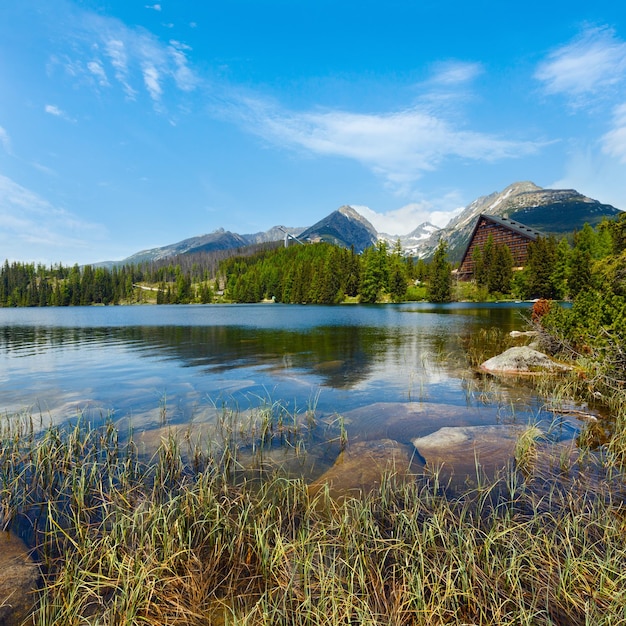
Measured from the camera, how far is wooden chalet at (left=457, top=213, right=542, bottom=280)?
506ft

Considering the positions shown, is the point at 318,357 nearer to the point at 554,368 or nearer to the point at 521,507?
the point at 554,368

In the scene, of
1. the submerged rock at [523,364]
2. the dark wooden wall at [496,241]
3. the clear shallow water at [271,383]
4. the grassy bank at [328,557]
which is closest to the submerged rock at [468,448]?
the grassy bank at [328,557]

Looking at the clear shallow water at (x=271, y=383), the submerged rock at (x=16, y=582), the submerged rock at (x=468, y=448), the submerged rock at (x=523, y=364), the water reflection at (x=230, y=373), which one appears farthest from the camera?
the submerged rock at (x=523, y=364)

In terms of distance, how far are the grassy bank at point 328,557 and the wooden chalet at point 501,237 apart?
160m

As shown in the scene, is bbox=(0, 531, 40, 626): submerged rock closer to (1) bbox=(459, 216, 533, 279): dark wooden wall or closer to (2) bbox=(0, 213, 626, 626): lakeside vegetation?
(2) bbox=(0, 213, 626, 626): lakeside vegetation

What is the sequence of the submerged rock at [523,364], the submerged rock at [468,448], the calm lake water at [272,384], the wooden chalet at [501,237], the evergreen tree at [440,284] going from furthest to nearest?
1. the wooden chalet at [501,237]
2. the evergreen tree at [440,284]
3. the submerged rock at [523,364]
4. the calm lake water at [272,384]
5. the submerged rock at [468,448]

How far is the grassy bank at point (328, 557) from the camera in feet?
14.2

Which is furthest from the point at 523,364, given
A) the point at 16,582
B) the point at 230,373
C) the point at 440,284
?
the point at 440,284

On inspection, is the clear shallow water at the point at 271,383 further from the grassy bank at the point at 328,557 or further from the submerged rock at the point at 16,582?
the submerged rock at the point at 16,582

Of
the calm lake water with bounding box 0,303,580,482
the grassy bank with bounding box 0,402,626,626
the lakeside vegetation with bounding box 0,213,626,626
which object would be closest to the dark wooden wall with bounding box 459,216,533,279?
the calm lake water with bounding box 0,303,580,482

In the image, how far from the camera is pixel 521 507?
6918 millimetres

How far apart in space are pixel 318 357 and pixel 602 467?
19.3 m

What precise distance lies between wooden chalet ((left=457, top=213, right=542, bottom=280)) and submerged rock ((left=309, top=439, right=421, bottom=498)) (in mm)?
157039

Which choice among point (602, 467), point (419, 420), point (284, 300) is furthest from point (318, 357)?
point (284, 300)
